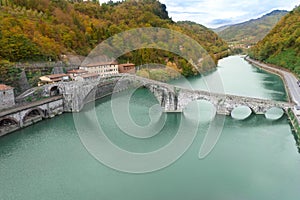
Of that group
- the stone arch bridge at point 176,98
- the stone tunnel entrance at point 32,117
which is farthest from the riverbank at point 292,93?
the stone tunnel entrance at point 32,117

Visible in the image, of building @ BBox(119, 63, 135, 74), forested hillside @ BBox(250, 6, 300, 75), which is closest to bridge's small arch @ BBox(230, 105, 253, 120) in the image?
building @ BBox(119, 63, 135, 74)

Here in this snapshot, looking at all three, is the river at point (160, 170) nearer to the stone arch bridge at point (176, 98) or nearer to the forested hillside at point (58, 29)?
the stone arch bridge at point (176, 98)

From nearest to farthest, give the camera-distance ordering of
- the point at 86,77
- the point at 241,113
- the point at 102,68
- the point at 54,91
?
the point at 241,113, the point at 54,91, the point at 86,77, the point at 102,68

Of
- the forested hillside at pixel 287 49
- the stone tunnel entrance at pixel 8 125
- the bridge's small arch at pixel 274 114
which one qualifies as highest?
the forested hillside at pixel 287 49

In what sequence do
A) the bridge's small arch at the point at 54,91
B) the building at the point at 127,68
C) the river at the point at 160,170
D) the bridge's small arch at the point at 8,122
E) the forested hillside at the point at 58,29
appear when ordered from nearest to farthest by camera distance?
the river at the point at 160,170, the bridge's small arch at the point at 8,122, the bridge's small arch at the point at 54,91, the forested hillside at the point at 58,29, the building at the point at 127,68

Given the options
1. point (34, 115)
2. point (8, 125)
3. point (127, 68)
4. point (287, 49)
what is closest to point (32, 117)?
point (34, 115)

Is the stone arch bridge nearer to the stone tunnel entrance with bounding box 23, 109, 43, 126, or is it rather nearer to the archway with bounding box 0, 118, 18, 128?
the stone tunnel entrance with bounding box 23, 109, 43, 126

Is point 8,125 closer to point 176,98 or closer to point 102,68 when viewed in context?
point 176,98
